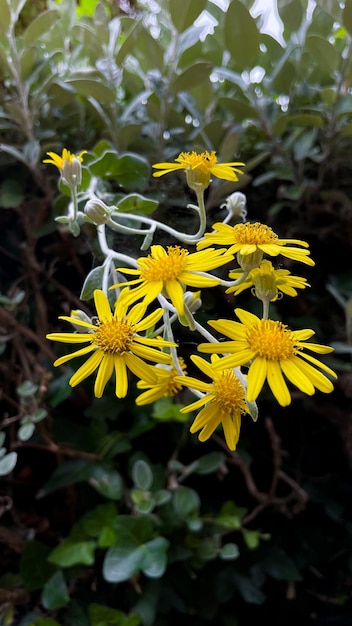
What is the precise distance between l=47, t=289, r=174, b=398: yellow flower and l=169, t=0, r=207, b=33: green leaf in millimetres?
410

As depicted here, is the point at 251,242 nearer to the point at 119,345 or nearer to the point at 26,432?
the point at 119,345

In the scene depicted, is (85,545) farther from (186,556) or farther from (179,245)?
(179,245)

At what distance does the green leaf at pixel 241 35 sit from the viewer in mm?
555

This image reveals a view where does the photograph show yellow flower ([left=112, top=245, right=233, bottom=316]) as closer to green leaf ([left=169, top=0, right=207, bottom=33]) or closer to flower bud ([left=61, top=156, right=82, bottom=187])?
flower bud ([left=61, top=156, right=82, bottom=187])

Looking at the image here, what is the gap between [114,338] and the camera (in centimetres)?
29

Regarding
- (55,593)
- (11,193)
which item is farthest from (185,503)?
(11,193)

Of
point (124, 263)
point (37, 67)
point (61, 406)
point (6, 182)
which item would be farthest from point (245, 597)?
point (37, 67)

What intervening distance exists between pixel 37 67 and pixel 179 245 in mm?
451

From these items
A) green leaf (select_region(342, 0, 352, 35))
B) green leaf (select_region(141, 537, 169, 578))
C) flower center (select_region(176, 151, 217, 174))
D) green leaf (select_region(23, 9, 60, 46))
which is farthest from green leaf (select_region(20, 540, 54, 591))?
green leaf (select_region(342, 0, 352, 35))

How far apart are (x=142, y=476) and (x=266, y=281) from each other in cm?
36

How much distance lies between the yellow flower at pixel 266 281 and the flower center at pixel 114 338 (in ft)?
0.22

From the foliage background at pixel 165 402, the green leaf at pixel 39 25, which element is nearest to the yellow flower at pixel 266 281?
the foliage background at pixel 165 402

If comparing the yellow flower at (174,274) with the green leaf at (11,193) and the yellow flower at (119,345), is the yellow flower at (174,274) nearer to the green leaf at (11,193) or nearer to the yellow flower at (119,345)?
the yellow flower at (119,345)

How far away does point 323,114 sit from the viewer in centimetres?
64
